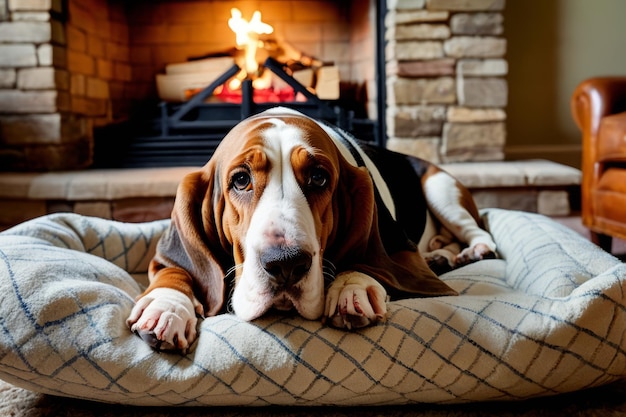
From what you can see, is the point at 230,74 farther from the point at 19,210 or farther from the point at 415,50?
the point at 19,210

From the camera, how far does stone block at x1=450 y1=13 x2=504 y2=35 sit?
3.62 meters

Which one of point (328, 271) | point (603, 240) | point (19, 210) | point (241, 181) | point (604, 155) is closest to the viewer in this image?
point (241, 181)

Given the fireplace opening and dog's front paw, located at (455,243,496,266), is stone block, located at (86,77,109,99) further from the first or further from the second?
dog's front paw, located at (455,243,496,266)

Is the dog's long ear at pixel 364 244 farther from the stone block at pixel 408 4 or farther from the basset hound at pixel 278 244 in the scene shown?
the stone block at pixel 408 4

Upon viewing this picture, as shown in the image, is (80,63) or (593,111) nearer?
(593,111)

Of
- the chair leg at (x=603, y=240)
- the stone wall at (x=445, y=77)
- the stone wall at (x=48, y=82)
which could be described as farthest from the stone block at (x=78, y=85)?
the chair leg at (x=603, y=240)

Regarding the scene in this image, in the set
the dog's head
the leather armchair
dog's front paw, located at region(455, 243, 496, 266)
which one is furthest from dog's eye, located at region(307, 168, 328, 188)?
the leather armchair

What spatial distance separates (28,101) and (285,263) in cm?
280

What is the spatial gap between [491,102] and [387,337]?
2671mm

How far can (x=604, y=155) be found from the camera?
287cm

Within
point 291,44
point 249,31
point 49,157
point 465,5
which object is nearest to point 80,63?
point 49,157

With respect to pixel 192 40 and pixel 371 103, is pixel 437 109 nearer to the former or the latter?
pixel 371 103

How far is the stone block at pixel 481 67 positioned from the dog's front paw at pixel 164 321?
265 cm

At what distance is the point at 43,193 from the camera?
3.27m
